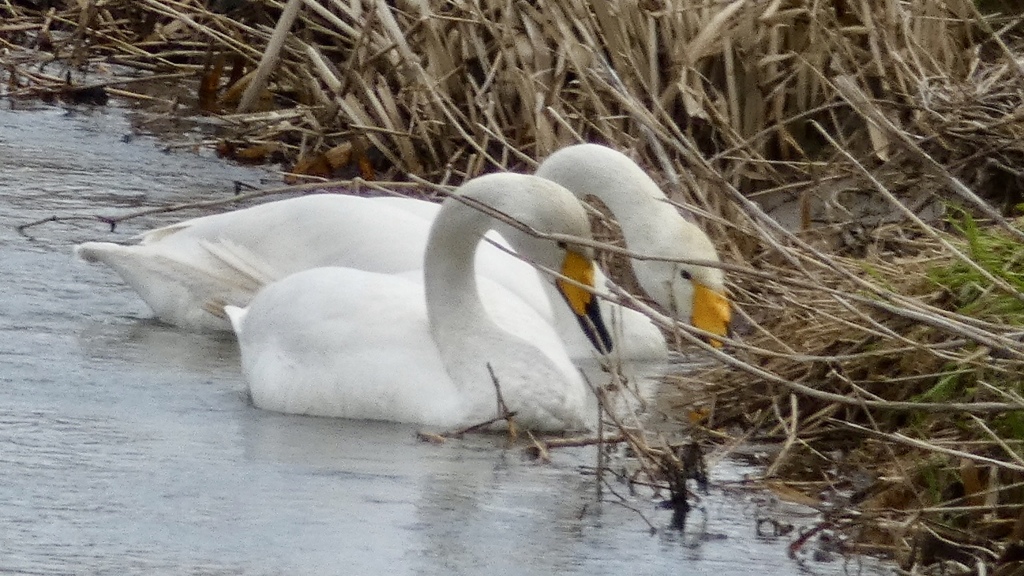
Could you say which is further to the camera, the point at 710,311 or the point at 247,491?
the point at 710,311

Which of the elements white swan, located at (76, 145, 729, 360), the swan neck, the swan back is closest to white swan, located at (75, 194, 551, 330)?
white swan, located at (76, 145, 729, 360)

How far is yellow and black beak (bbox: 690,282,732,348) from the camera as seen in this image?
7.25 meters

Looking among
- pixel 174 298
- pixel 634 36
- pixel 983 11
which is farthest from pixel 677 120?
pixel 174 298

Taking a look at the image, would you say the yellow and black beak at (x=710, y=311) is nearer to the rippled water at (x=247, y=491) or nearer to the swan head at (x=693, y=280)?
the swan head at (x=693, y=280)

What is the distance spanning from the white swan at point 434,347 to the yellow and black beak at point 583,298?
2cm

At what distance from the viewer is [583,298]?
672 cm

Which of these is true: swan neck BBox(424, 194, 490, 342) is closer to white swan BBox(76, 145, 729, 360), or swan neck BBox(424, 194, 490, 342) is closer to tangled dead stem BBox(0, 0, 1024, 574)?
tangled dead stem BBox(0, 0, 1024, 574)

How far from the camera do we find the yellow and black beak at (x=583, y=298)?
668 centimetres

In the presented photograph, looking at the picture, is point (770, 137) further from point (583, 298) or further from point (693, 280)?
point (583, 298)

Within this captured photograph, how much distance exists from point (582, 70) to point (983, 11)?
2108 millimetres

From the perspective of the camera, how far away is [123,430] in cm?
575

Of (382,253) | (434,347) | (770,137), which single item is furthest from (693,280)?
(770,137)

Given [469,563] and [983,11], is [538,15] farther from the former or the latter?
[469,563]

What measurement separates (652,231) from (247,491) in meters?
2.45
